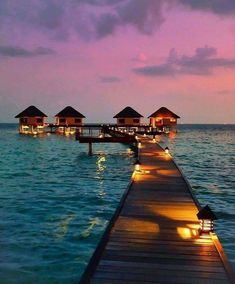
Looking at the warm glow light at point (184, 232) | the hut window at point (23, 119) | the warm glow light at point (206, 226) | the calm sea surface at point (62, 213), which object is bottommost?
the calm sea surface at point (62, 213)

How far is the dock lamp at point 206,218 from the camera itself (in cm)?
780

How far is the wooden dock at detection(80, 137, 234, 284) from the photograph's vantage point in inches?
231

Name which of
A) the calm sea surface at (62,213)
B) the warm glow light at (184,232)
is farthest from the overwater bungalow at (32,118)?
the warm glow light at (184,232)

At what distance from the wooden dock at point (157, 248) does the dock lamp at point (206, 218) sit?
0.55ft

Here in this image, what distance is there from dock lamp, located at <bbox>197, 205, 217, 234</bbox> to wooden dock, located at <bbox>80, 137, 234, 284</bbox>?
0.55 feet

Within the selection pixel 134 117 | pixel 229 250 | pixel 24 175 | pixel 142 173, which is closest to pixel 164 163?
pixel 142 173

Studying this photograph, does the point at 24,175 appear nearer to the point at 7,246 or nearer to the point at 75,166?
the point at 75,166

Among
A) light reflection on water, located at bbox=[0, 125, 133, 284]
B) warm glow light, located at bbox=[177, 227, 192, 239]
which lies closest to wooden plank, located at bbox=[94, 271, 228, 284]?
warm glow light, located at bbox=[177, 227, 192, 239]

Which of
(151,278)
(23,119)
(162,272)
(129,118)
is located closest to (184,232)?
(162,272)

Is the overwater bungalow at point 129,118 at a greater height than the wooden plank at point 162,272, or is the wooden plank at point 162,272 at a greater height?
the overwater bungalow at point 129,118

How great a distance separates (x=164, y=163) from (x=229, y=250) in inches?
461

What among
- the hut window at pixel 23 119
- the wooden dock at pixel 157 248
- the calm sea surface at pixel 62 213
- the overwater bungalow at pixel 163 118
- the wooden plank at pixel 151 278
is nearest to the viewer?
the wooden plank at pixel 151 278

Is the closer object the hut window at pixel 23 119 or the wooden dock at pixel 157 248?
the wooden dock at pixel 157 248

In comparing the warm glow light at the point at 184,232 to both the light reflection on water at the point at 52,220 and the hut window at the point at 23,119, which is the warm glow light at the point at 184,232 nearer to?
the light reflection on water at the point at 52,220
